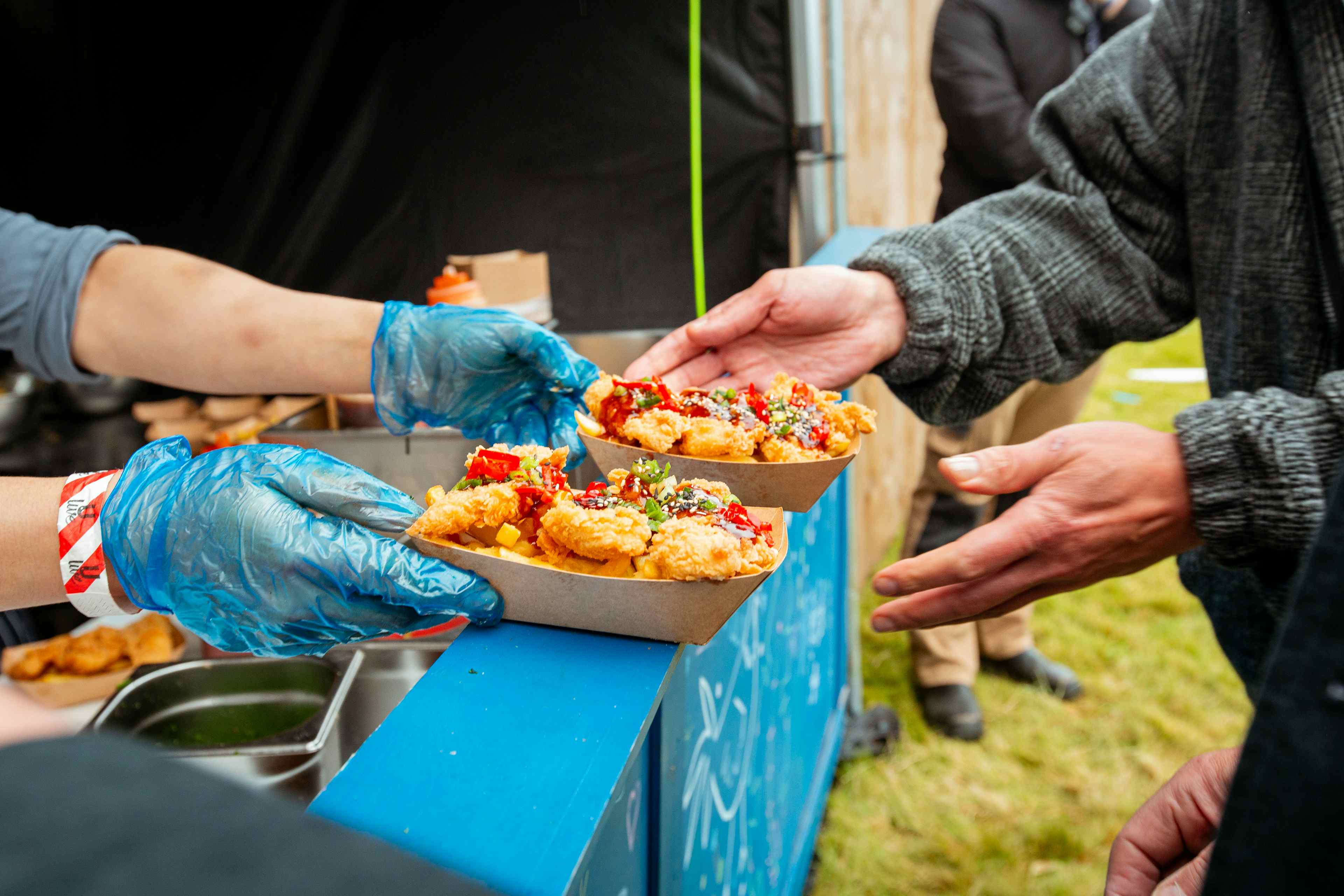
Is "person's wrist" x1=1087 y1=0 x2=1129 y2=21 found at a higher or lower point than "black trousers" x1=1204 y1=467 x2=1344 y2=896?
higher

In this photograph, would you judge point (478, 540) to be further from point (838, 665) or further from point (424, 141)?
point (424, 141)

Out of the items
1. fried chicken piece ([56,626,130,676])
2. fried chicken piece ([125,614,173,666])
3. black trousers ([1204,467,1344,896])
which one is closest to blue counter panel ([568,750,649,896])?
black trousers ([1204,467,1344,896])

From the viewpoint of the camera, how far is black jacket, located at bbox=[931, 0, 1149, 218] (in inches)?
128

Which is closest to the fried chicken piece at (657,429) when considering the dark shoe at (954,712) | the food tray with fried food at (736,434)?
the food tray with fried food at (736,434)

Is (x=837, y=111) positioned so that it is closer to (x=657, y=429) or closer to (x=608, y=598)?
(x=657, y=429)

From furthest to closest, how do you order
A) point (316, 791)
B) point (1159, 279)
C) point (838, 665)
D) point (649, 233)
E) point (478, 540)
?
point (649, 233), point (838, 665), point (1159, 279), point (316, 791), point (478, 540)

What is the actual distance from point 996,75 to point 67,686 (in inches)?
156

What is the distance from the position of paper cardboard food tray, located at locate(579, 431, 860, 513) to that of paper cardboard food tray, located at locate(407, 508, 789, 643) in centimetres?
48

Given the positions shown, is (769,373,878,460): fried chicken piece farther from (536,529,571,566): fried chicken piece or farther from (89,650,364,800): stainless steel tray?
(89,650,364,800): stainless steel tray

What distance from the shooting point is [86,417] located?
3.28m

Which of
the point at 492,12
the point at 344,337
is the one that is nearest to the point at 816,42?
the point at 492,12

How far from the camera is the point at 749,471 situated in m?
1.61

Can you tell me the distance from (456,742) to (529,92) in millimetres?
3601

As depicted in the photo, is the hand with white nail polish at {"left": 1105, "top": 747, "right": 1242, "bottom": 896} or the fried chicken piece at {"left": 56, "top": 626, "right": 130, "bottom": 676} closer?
the hand with white nail polish at {"left": 1105, "top": 747, "right": 1242, "bottom": 896}
